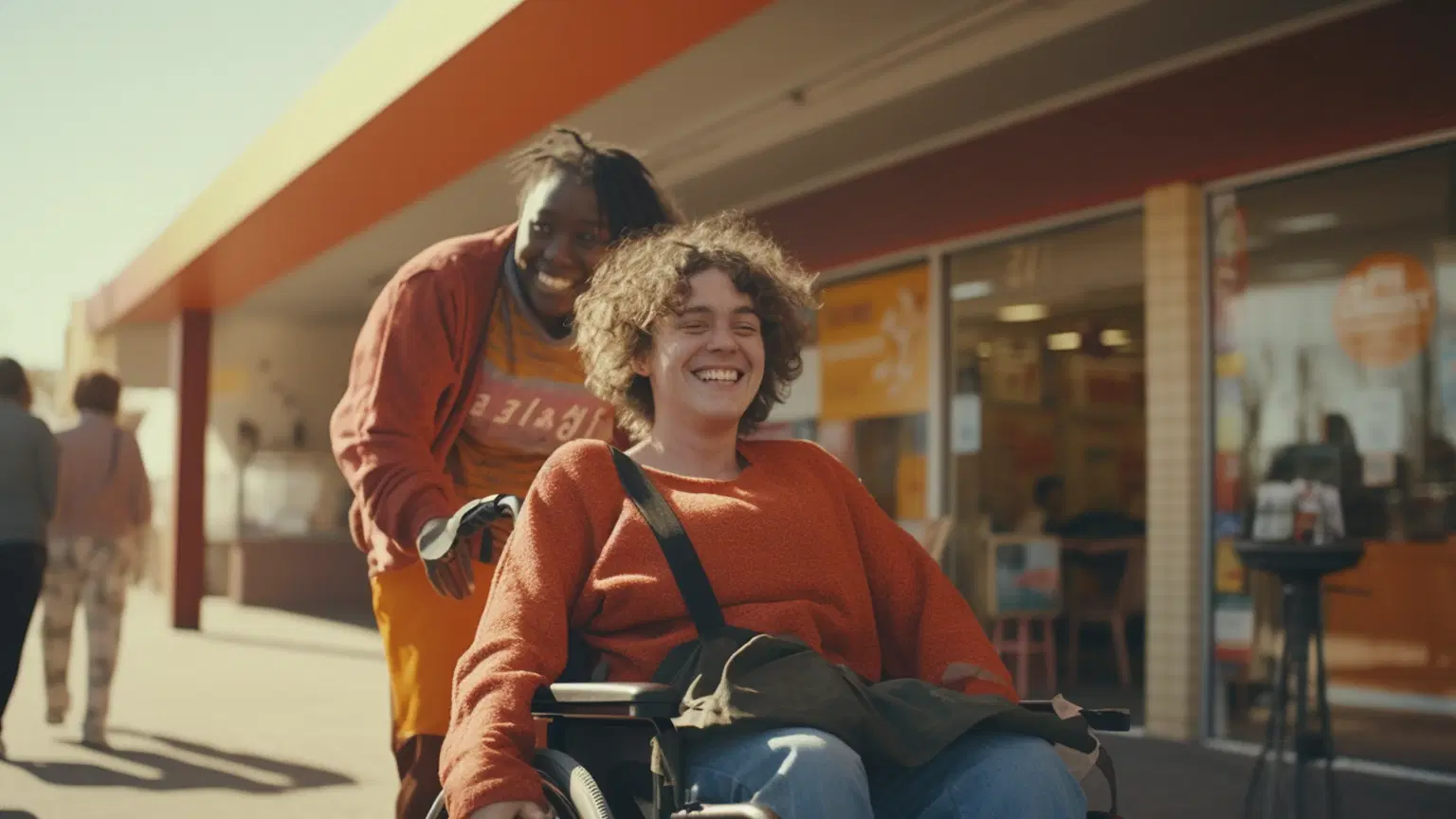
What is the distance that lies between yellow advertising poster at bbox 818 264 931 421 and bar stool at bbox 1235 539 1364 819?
4672mm

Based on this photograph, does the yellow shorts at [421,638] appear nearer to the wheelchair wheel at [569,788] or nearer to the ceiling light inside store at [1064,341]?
the wheelchair wheel at [569,788]

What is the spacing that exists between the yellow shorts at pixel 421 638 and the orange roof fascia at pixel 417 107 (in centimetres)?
343

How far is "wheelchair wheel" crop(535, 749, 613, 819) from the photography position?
6.79 feet

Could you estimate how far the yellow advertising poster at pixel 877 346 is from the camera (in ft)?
31.7

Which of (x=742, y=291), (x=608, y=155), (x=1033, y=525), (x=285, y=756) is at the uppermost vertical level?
(x=608, y=155)

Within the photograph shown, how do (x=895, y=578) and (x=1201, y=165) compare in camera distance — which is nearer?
(x=895, y=578)

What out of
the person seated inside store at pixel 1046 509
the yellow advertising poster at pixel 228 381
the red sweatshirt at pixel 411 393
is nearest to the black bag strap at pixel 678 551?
the red sweatshirt at pixel 411 393

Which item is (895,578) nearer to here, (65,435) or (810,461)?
(810,461)

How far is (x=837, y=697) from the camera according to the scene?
2.12 m

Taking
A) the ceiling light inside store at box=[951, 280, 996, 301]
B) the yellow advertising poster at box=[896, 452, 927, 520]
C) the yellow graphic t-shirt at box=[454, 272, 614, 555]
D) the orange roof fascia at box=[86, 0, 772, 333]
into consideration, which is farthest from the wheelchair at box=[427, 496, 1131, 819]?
the yellow advertising poster at box=[896, 452, 927, 520]

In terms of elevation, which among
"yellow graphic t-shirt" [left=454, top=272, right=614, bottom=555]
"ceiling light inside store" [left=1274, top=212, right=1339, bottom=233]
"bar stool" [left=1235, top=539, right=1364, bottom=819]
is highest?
"ceiling light inside store" [left=1274, top=212, right=1339, bottom=233]

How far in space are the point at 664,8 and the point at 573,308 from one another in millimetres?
3170

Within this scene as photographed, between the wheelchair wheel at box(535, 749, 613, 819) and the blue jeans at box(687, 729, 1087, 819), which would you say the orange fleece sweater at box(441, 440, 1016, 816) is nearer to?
the wheelchair wheel at box(535, 749, 613, 819)

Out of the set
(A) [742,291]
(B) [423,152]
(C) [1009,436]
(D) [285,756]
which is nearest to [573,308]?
(A) [742,291]
